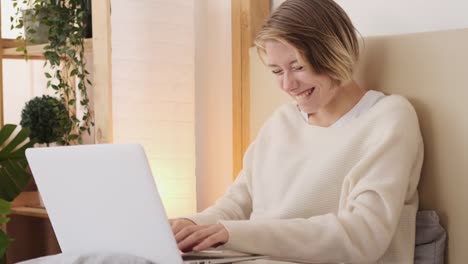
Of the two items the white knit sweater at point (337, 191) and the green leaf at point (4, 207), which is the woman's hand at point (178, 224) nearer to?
the white knit sweater at point (337, 191)

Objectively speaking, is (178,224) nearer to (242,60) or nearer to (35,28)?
(242,60)

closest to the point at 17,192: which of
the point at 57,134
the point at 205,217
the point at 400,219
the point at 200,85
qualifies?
the point at 57,134

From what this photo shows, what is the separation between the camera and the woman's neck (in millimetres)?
1859

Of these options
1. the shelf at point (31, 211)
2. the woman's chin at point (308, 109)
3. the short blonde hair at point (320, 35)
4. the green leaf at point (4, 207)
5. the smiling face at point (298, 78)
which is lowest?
the shelf at point (31, 211)

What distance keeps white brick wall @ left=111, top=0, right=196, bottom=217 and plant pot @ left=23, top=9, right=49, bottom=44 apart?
1.61ft

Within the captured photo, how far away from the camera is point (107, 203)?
1.54m

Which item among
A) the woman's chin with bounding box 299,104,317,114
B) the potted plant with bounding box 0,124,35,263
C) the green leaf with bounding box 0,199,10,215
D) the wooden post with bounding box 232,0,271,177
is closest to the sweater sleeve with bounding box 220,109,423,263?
the woman's chin with bounding box 299,104,317,114

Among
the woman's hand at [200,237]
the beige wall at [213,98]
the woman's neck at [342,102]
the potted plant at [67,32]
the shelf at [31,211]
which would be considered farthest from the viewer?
the shelf at [31,211]

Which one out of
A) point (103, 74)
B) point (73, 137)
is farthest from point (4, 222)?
point (103, 74)

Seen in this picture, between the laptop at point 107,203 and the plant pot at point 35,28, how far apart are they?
4.22 feet

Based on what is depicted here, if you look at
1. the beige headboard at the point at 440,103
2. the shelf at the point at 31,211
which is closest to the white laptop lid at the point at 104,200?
the beige headboard at the point at 440,103

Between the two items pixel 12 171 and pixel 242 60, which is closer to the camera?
pixel 242 60

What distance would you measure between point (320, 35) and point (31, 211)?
149cm

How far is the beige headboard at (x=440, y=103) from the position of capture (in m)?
1.74
